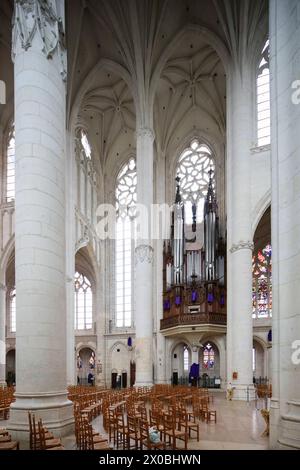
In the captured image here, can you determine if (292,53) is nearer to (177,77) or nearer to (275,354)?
(275,354)

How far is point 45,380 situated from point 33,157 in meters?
5.67

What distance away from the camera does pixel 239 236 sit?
81.5 ft

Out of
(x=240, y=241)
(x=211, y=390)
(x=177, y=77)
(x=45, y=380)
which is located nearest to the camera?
(x=45, y=380)

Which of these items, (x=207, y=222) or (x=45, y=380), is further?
(x=207, y=222)

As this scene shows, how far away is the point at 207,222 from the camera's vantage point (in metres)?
32.8

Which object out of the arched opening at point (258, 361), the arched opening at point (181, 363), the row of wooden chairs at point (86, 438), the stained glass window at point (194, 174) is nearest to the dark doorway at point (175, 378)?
the arched opening at point (181, 363)

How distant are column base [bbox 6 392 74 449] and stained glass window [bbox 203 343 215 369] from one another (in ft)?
81.6

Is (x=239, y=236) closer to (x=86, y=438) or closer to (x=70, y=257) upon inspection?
(x=70, y=257)

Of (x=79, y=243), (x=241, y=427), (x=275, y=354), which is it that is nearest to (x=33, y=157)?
(x=275, y=354)

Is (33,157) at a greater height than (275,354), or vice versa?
(33,157)

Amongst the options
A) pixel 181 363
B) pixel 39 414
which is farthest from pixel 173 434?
pixel 181 363

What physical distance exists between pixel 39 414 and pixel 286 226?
23.6 ft

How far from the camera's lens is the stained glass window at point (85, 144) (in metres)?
37.5
